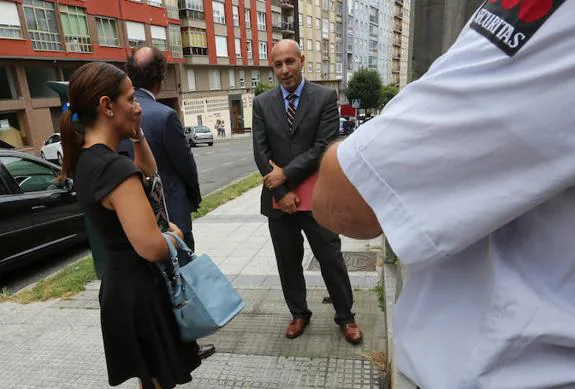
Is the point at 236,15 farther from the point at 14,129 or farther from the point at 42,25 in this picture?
the point at 14,129

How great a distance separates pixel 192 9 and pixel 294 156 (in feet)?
128

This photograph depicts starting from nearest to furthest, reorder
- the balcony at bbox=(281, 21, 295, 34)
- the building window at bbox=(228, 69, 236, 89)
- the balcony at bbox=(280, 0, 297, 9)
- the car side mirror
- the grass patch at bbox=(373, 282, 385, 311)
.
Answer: the grass patch at bbox=(373, 282, 385, 311) → the car side mirror → the building window at bbox=(228, 69, 236, 89) → the balcony at bbox=(280, 0, 297, 9) → the balcony at bbox=(281, 21, 295, 34)

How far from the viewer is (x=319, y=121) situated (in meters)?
3.01

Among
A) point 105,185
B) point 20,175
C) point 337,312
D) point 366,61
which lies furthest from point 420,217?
point 366,61

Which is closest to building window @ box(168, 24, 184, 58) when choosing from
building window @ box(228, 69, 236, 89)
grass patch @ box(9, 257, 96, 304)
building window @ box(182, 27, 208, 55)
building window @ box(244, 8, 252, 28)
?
building window @ box(182, 27, 208, 55)

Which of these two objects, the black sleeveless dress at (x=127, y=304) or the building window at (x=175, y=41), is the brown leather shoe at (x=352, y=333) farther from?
the building window at (x=175, y=41)

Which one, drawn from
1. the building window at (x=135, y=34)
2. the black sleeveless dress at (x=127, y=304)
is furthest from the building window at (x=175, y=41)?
the black sleeveless dress at (x=127, y=304)

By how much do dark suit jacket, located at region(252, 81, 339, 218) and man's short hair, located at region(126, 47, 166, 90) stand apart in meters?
0.75

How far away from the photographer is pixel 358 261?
4785 mm

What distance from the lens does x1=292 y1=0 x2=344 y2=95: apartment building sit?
5409cm

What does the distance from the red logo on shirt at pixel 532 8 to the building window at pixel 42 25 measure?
28949mm

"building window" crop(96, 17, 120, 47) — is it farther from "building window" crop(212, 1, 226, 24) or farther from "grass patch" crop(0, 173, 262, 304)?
"grass patch" crop(0, 173, 262, 304)

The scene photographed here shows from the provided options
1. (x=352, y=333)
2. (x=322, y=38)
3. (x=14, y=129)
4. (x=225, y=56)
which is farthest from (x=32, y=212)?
(x=322, y=38)

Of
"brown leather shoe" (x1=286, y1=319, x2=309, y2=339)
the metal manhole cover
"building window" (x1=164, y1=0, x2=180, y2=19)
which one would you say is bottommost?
the metal manhole cover
